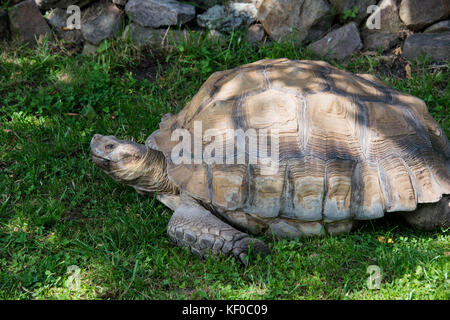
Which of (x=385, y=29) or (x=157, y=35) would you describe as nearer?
(x=385, y=29)

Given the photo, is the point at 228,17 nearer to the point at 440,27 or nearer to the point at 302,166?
the point at 440,27

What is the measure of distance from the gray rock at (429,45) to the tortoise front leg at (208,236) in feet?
10.7

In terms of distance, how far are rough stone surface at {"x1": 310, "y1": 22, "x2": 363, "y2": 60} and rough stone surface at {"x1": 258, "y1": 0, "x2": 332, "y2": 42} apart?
0.18 metres

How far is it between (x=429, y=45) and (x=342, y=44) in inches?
37.0

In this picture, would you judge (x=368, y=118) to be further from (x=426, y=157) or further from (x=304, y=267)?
(x=304, y=267)

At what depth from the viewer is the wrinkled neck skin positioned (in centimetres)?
405

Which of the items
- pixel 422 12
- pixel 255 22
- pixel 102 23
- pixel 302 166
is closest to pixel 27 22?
pixel 102 23

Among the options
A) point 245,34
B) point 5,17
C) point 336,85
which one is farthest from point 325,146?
point 5,17

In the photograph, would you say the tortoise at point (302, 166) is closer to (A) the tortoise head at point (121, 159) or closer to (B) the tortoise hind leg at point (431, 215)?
(B) the tortoise hind leg at point (431, 215)

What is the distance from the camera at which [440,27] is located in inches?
217

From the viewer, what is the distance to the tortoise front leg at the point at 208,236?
3441 mm

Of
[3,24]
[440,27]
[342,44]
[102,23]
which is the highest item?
[440,27]

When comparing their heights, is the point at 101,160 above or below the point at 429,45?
below

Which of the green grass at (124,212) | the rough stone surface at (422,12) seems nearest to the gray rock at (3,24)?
the green grass at (124,212)
